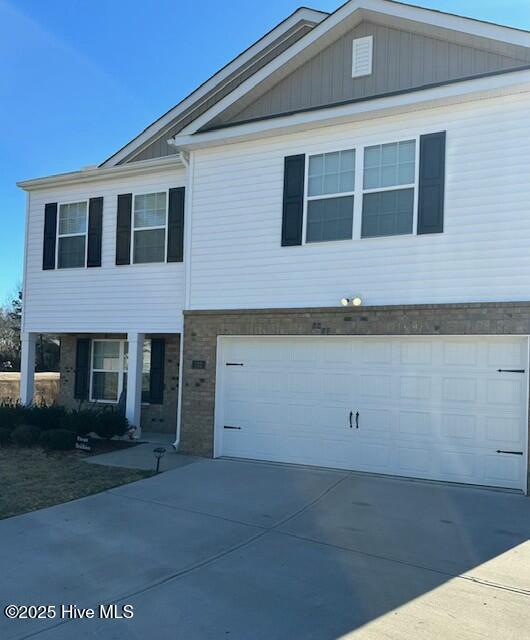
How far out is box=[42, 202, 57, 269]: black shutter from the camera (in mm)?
12953

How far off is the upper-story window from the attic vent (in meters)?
1.39

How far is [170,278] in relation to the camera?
11.5 m

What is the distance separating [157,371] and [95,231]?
3.47 metres

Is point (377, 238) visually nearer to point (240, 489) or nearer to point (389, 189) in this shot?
point (389, 189)

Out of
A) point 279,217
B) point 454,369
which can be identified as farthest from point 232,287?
point 454,369

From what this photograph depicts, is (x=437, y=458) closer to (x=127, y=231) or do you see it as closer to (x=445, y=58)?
(x=445, y=58)

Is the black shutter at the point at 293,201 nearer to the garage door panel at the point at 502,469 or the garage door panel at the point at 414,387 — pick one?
the garage door panel at the point at 414,387

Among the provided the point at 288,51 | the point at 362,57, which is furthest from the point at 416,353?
the point at 288,51

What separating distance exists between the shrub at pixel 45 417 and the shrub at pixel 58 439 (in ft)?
3.24

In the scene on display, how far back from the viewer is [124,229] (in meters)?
12.1

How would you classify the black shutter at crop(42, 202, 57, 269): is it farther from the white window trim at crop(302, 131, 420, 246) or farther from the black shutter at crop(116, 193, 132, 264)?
the white window trim at crop(302, 131, 420, 246)

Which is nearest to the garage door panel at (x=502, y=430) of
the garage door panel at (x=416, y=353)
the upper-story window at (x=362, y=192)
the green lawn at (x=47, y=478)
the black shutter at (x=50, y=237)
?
the garage door panel at (x=416, y=353)

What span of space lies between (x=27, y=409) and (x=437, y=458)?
27.9 ft

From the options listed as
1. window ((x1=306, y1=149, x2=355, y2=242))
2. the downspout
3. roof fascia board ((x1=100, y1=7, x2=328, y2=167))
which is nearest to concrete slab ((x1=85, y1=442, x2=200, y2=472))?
the downspout
